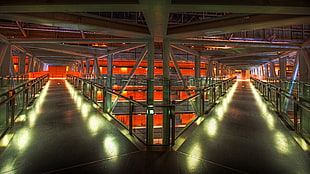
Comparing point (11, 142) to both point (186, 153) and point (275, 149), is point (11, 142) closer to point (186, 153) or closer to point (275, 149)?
point (186, 153)

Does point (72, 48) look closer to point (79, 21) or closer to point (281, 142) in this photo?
point (79, 21)

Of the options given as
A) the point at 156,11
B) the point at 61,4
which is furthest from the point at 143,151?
the point at 61,4

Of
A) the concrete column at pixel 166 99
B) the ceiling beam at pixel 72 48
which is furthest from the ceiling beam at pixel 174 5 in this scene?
the ceiling beam at pixel 72 48

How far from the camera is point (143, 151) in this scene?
255 cm

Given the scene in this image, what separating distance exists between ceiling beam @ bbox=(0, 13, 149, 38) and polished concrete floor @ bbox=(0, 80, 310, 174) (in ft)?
15.5

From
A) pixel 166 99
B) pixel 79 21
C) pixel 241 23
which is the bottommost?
pixel 166 99

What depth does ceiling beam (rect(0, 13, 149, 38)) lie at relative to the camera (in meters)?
6.43

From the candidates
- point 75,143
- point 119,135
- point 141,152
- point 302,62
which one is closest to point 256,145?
point 141,152

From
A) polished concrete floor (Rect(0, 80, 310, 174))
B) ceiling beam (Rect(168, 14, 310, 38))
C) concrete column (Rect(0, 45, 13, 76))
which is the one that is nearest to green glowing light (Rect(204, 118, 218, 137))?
polished concrete floor (Rect(0, 80, 310, 174))

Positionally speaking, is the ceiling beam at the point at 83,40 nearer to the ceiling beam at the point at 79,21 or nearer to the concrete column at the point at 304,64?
the ceiling beam at the point at 79,21

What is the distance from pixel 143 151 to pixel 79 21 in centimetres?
680

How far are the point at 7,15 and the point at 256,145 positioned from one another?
870 cm

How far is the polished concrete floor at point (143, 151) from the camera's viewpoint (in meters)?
2.13

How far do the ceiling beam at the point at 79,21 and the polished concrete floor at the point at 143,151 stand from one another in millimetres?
4728
